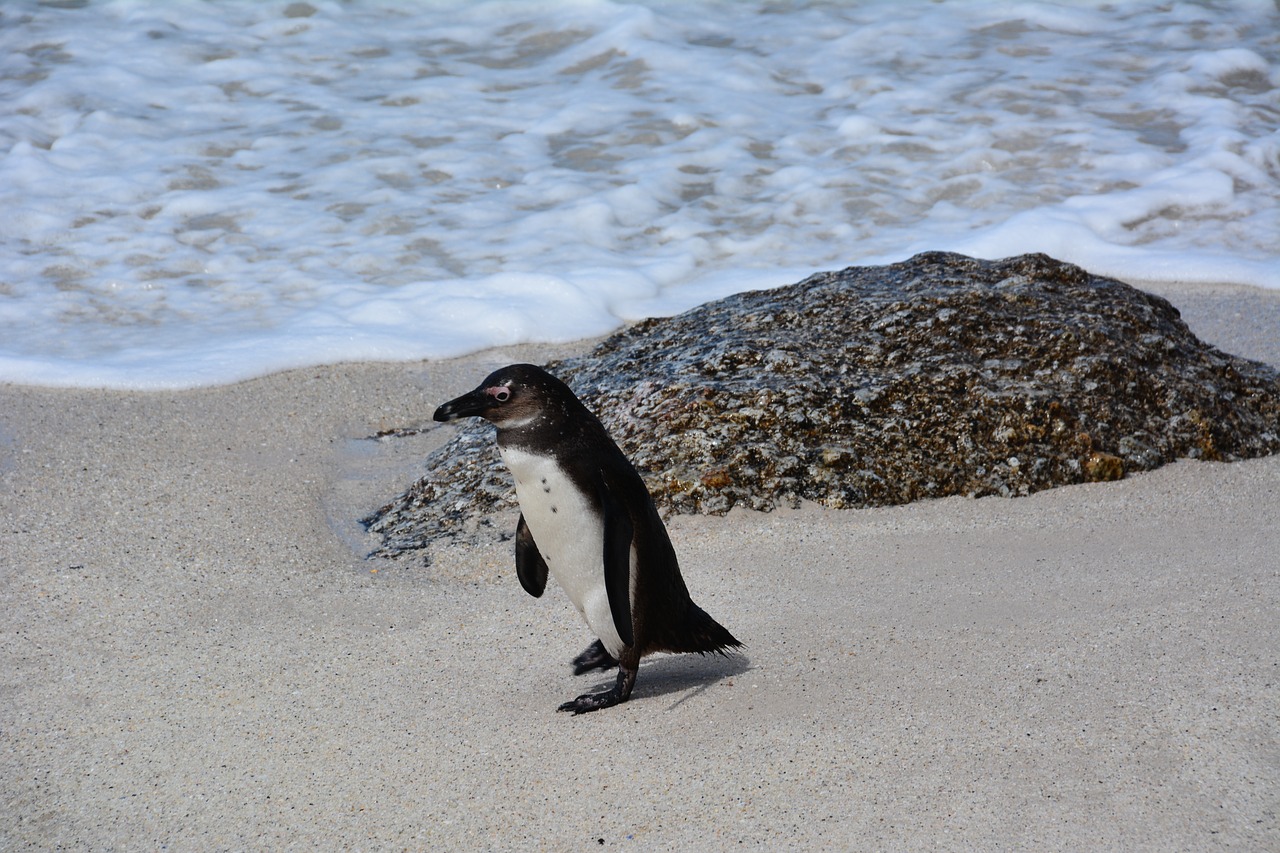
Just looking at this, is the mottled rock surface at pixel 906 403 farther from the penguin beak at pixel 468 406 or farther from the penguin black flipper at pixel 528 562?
the penguin beak at pixel 468 406

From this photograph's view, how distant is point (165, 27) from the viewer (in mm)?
12547

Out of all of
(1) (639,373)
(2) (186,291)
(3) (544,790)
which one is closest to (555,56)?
(2) (186,291)

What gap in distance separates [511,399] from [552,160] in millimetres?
7532

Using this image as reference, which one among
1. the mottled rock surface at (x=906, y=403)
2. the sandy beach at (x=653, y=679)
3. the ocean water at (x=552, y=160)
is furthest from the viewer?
the ocean water at (x=552, y=160)

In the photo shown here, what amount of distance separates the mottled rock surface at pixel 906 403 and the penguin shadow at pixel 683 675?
844mm

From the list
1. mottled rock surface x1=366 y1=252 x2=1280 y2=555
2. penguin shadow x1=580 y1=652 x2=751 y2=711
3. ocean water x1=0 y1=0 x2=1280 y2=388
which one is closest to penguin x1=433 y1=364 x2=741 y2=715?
penguin shadow x1=580 y1=652 x2=751 y2=711

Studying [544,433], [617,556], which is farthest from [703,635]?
[544,433]

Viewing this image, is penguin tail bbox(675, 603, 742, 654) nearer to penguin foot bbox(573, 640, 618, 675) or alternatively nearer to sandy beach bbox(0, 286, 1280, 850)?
sandy beach bbox(0, 286, 1280, 850)

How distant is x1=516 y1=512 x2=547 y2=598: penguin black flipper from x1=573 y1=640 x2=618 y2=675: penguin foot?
217mm

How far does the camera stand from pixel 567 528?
281 cm

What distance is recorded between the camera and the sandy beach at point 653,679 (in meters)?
2.44

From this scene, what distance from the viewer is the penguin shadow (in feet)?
9.96

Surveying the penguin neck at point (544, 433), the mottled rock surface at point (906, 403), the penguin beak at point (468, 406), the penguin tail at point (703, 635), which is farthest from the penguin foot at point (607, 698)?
the mottled rock surface at point (906, 403)

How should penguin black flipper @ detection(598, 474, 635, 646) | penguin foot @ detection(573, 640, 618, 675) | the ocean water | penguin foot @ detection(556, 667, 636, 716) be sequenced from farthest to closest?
the ocean water < penguin foot @ detection(573, 640, 618, 675) < penguin foot @ detection(556, 667, 636, 716) < penguin black flipper @ detection(598, 474, 635, 646)
